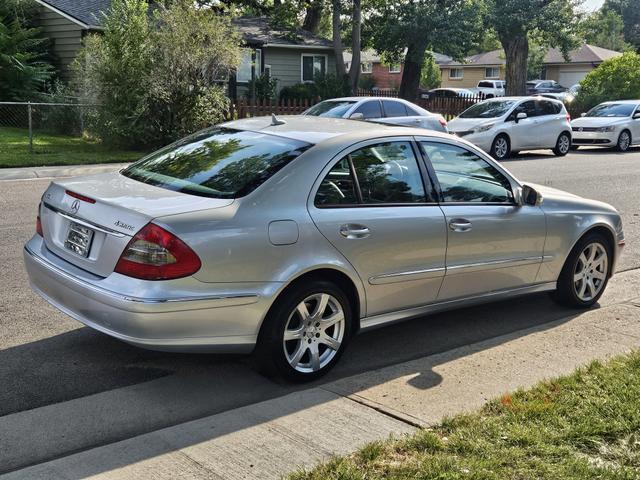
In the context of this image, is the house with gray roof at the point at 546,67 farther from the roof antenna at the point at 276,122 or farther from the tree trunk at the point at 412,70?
the roof antenna at the point at 276,122

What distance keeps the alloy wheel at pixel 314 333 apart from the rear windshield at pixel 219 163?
0.81 meters

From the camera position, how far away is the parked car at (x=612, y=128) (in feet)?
74.5

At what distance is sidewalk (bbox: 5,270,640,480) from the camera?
347 cm

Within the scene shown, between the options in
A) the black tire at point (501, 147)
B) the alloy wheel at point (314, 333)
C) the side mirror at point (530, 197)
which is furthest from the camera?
the black tire at point (501, 147)

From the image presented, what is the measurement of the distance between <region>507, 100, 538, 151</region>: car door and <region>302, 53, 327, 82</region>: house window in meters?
13.9

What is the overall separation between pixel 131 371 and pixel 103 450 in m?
1.16

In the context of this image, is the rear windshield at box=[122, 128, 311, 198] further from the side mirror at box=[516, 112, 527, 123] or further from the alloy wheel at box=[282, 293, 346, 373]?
the side mirror at box=[516, 112, 527, 123]

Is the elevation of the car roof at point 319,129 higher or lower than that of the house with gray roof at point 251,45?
lower

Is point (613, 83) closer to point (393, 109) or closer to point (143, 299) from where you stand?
point (393, 109)

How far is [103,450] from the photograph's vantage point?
11.9 feet

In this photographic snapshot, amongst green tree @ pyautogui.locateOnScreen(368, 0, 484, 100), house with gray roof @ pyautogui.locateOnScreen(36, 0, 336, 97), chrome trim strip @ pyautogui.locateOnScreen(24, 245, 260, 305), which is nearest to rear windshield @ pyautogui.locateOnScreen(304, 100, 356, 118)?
house with gray roof @ pyautogui.locateOnScreen(36, 0, 336, 97)

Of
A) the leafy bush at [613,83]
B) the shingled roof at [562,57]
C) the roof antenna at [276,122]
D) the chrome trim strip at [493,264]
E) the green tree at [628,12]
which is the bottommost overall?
the chrome trim strip at [493,264]

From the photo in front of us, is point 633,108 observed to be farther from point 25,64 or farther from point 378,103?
point 25,64

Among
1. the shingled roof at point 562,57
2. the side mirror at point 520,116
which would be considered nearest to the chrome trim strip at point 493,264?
the side mirror at point 520,116
